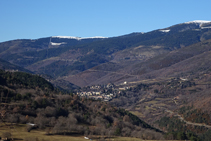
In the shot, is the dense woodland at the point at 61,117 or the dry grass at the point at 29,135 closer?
the dry grass at the point at 29,135

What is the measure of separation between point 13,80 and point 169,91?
93.9 m

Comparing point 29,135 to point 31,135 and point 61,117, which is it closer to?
point 31,135

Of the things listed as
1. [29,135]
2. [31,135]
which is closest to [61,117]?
[31,135]

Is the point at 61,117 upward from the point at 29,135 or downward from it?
upward

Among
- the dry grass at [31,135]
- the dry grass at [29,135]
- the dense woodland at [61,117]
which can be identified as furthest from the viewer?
the dense woodland at [61,117]

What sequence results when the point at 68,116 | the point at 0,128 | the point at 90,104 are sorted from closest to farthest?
the point at 0,128 → the point at 68,116 → the point at 90,104

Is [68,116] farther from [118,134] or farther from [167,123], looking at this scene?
[167,123]

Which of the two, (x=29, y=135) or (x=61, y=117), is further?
(x=61, y=117)

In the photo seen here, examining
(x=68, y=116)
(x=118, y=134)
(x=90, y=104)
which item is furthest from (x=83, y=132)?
(x=90, y=104)

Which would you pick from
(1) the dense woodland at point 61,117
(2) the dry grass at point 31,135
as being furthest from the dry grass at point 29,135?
(1) the dense woodland at point 61,117

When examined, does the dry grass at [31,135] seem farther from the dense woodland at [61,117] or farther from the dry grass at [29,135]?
the dense woodland at [61,117]

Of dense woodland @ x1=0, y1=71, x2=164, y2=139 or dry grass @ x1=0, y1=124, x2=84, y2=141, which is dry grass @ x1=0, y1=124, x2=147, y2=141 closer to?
dry grass @ x1=0, y1=124, x2=84, y2=141

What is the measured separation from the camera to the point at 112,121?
3290 inches

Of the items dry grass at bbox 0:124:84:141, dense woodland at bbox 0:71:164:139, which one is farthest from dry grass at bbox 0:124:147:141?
dense woodland at bbox 0:71:164:139
